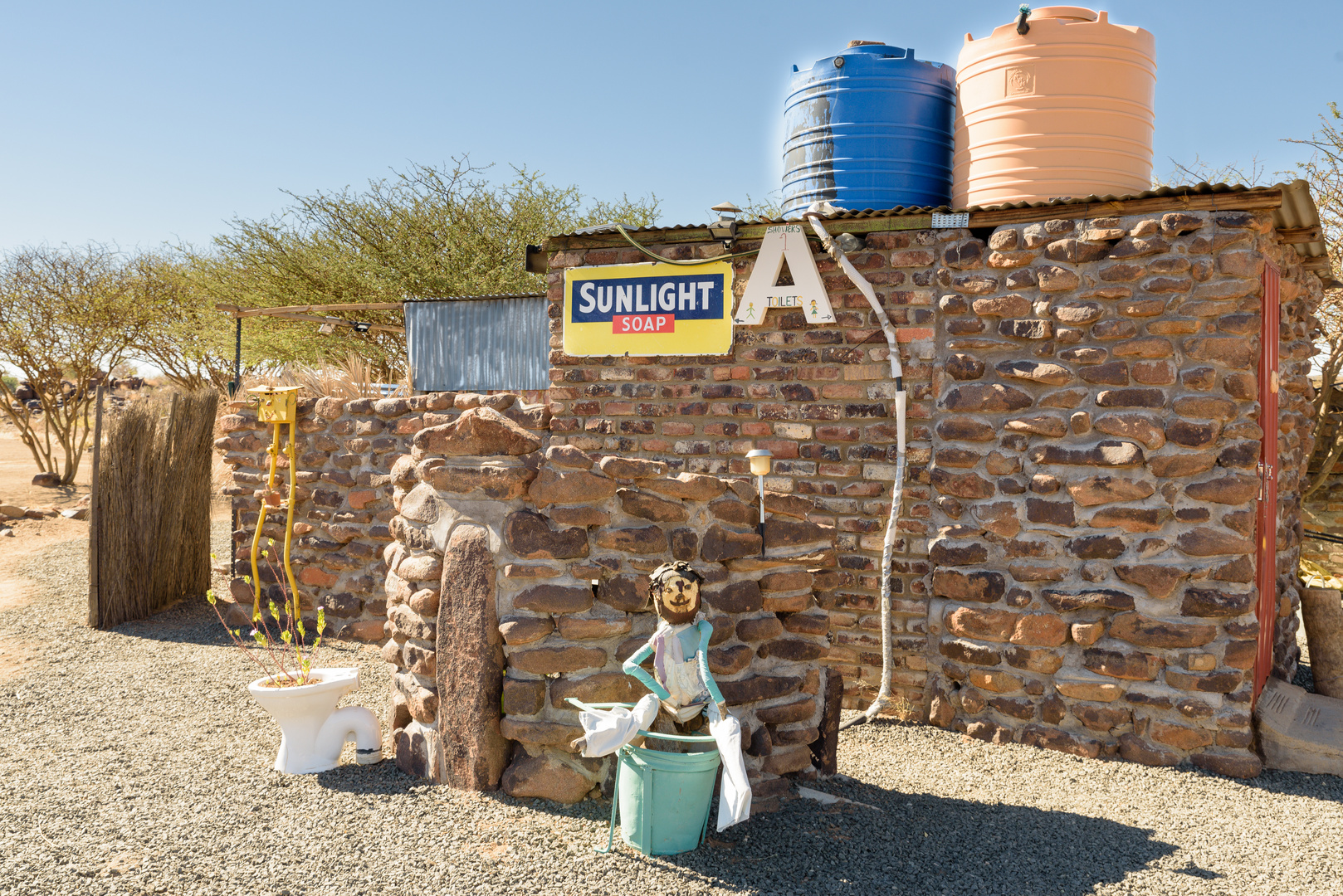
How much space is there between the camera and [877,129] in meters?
4.86

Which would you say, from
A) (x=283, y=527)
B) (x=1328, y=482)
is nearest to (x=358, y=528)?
(x=283, y=527)

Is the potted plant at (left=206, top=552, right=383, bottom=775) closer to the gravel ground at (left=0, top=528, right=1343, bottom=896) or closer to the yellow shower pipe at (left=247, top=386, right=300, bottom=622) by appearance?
the gravel ground at (left=0, top=528, right=1343, bottom=896)

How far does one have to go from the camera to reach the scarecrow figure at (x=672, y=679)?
2881 mm

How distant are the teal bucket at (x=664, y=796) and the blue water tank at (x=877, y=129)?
3.17 meters

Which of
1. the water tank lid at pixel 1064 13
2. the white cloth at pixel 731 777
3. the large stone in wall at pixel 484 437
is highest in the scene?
the water tank lid at pixel 1064 13

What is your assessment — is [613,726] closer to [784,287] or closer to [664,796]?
[664,796]

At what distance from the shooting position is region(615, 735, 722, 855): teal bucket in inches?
113

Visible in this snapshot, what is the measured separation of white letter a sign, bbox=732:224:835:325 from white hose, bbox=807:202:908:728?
13cm

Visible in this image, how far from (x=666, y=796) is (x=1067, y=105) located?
3.81 metres

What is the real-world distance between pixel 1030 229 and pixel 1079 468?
3.78ft

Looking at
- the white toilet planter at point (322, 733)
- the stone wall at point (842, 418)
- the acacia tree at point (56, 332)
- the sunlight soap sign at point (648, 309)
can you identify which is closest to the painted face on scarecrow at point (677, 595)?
the stone wall at point (842, 418)

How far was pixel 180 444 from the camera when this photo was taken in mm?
6957

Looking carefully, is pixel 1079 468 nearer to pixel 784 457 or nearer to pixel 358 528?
pixel 784 457

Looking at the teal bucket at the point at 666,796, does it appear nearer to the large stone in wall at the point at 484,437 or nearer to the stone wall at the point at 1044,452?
the large stone in wall at the point at 484,437
